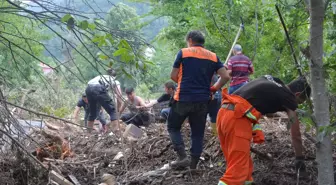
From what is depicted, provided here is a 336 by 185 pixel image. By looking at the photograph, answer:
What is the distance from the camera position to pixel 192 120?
6145 mm

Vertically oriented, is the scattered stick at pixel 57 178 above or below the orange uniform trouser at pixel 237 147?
below

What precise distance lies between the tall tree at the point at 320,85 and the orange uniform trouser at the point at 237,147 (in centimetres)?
106

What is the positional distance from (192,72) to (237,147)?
1470mm

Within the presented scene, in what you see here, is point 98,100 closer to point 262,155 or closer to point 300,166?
point 262,155

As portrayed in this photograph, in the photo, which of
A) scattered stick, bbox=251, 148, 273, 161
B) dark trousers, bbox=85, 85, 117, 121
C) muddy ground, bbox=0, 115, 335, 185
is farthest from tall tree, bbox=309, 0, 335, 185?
dark trousers, bbox=85, 85, 117, 121

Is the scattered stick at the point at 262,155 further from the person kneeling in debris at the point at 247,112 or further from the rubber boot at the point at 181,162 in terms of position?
the person kneeling in debris at the point at 247,112

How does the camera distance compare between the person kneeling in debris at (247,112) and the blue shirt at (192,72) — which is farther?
the blue shirt at (192,72)

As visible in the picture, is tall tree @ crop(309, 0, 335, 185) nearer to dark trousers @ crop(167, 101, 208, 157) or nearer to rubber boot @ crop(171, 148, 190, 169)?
dark trousers @ crop(167, 101, 208, 157)

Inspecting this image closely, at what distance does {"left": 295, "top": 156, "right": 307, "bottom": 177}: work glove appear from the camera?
5312mm

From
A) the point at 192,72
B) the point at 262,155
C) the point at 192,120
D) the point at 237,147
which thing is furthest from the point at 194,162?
the point at 237,147

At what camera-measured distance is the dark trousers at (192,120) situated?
6031 mm

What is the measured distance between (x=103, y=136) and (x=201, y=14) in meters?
3.22

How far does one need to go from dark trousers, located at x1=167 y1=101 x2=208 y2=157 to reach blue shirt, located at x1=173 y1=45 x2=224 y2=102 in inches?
3.5

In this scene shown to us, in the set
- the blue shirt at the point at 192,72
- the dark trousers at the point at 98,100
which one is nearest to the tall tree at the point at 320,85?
the blue shirt at the point at 192,72
